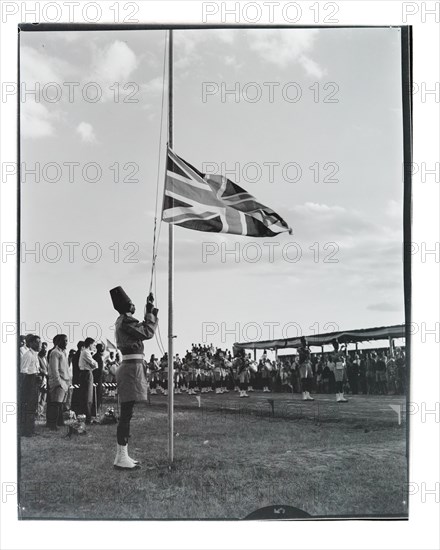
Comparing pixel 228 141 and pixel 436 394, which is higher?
pixel 228 141

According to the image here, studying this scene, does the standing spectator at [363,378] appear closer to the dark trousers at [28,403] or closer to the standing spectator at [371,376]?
the standing spectator at [371,376]

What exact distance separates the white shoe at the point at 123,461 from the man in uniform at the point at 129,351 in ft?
0.33

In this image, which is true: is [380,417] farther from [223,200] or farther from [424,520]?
[223,200]

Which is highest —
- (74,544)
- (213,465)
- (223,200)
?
(223,200)

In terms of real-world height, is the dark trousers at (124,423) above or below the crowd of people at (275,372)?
below

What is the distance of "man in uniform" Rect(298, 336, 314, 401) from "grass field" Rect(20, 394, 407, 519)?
8 centimetres

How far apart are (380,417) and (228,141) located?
2364 millimetres

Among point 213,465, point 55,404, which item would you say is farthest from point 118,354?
point 213,465

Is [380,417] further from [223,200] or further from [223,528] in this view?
[223,200]

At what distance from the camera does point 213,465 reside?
446 centimetres

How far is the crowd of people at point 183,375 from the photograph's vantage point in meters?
4.49

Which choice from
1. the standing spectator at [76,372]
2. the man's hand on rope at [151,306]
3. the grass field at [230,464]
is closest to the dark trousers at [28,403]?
the grass field at [230,464]

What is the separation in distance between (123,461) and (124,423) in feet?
0.89

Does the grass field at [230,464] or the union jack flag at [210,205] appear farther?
the union jack flag at [210,205]
